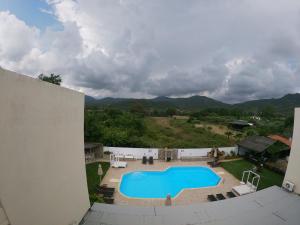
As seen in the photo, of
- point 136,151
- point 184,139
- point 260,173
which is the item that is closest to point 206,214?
point 260,173

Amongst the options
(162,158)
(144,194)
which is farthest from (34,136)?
(162,158)

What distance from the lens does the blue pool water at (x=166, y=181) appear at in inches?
463

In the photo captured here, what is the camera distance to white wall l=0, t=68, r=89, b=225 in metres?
2.91

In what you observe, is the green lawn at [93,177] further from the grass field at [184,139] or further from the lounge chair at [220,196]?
the lounge chair at [220,196]

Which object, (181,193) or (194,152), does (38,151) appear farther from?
(194,152)

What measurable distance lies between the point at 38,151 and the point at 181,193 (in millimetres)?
9759

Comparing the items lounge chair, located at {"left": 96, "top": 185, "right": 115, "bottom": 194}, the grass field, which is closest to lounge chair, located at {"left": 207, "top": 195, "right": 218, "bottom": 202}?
lounge chair, located at {"left": 96, "top": 185, "right": 115, "bottom": 194}

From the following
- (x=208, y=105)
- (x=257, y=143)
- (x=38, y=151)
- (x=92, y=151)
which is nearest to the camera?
(x=38, y=151)

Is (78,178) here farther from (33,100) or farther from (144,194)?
(144,194)

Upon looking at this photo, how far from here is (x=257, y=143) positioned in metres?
16.6

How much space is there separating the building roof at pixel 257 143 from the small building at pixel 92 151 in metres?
14.3

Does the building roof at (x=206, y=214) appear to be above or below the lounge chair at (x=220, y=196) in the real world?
above

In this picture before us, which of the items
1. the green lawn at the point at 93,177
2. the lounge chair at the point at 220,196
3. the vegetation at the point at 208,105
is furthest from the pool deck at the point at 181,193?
the vegetation at the point at 208,105

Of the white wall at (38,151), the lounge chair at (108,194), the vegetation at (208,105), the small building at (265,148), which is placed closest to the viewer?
the white wall at (38,151)
